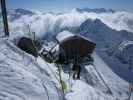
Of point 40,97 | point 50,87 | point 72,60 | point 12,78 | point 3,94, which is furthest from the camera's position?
point 72,60

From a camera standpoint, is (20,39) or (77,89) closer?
Answer: (77,89)

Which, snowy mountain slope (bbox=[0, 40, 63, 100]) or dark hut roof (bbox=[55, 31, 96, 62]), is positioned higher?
snowy mountain slope (bbox=[0, 40, 63, 100])

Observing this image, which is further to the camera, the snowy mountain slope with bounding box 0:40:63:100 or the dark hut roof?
the dark hut roof

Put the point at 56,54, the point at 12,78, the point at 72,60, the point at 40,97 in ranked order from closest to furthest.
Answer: the point at 40,97
the point at 12,78
the point at 72,60
the point at 56,54

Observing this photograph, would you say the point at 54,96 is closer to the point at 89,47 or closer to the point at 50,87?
the point at 50,87

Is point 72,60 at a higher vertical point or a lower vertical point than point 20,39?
lower

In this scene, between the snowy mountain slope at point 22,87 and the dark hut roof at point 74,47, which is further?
the dark hut roof at point 74,47

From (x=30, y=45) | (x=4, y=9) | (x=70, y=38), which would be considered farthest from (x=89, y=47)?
(x=4, y=9)

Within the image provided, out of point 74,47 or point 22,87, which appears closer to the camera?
point 22,87

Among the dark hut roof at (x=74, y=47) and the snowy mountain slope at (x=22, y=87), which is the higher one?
the snowy mountain slope at (x=22, y=87)

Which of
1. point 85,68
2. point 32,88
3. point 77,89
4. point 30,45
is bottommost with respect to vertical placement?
point 85,68

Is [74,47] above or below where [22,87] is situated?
below
